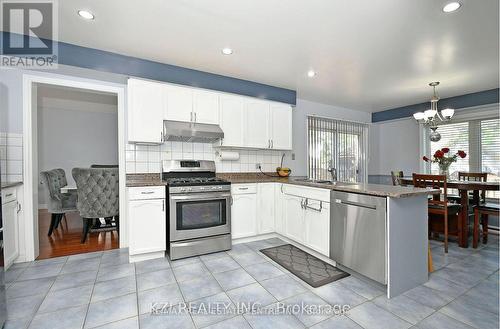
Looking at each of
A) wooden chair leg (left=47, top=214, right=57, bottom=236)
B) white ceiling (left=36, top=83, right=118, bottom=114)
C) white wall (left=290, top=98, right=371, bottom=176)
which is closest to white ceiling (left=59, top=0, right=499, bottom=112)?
white wall (left=290, top=98, right=371, bottom=176)

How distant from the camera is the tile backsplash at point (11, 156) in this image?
241cm

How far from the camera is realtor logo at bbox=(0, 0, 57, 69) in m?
2.03

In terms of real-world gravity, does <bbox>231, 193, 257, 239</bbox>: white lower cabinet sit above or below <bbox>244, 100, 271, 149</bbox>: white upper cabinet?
below

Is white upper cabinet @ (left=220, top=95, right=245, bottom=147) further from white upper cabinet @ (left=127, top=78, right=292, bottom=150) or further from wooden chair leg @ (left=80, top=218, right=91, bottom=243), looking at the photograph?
wooden chair leg @ (left=80, top=218, right=91, bottom=243)

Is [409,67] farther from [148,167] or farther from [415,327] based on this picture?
[148,167]

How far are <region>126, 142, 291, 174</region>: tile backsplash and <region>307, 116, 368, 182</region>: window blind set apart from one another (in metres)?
0.93

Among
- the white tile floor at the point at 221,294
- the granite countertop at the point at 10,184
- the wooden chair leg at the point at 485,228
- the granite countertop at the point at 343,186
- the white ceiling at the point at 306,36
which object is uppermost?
the white ceiling at the point at 306,36

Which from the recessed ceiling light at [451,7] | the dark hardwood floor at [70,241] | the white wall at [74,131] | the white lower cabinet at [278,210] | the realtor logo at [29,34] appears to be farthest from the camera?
the white wall at [74,131]

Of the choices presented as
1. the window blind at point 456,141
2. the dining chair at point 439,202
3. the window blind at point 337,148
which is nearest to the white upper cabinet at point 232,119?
the window blind at point 337,148

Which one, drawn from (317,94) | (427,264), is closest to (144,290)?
(427,264)

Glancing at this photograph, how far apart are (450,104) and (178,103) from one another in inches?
204

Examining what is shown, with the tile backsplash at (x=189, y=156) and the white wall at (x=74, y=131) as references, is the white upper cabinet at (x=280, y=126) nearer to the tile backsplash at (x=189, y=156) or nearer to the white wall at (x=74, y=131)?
the tile backsplash at (x=189, y=156)

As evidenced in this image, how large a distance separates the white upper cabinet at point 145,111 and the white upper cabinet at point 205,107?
45 cm

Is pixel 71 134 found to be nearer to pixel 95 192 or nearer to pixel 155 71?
pixel 95 192
